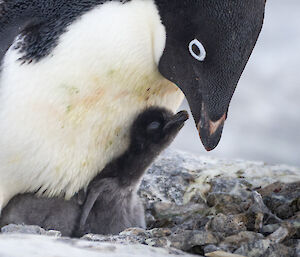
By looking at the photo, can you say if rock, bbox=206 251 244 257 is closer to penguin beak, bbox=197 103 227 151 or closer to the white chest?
penguin beak, bbox=197 103 227 151

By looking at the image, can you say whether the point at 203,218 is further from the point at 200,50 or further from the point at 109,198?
the point at 200,50

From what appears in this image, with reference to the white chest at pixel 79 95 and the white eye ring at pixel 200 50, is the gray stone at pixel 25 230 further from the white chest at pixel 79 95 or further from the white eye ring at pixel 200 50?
the white eye ring at pixel 200 50

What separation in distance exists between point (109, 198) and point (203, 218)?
322mm

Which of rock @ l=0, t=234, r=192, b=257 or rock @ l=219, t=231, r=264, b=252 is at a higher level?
rock @ l=0, t=234, r=192, b=257

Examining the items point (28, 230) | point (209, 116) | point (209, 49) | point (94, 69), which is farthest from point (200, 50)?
point (28, 230)

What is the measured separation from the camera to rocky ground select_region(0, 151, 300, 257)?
1303 millimetres

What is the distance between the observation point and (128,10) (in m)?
1.72

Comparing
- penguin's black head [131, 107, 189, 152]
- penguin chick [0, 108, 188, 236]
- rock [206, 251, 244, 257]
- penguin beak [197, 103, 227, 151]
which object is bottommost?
penguin chick [0, 108, 188, 236]

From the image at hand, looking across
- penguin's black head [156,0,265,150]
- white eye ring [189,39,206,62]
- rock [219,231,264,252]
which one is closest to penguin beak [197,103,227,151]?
penguin's black head [156,0,265,150]

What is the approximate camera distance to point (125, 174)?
77.0 inches

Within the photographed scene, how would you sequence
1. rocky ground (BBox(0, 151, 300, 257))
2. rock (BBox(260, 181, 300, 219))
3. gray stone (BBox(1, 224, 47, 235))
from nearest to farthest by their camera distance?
rocky ground (BBox(0, 151, 300, 257)) → gray stone (BBox(1, 224, 47, 235)) → rock (BBox(260, 181, 300, 219))

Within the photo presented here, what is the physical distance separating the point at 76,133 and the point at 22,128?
15 centimetres

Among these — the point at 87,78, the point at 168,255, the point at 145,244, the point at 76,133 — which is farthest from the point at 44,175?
the point at 168,255

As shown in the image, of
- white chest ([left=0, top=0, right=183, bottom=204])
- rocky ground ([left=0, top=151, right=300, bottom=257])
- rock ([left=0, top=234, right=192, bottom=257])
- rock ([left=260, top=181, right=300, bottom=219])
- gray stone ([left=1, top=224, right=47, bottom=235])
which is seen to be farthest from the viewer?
rock ([left=260, top=181, right=300, bottom=219])
